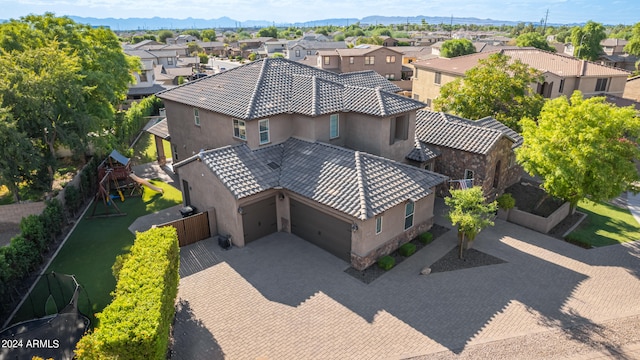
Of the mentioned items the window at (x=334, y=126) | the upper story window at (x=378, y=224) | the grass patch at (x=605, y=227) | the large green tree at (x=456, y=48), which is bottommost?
the grass patch at (x=605, y=227)

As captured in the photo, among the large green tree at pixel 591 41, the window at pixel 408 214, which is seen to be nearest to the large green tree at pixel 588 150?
the window at pixel 408 214

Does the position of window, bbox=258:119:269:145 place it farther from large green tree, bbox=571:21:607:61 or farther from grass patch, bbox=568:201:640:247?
large green tree, bbox=571:21:607:61

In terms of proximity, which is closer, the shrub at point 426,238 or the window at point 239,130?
the shrub at point 426,238

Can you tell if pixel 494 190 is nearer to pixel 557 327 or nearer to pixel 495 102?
pixel 495 102

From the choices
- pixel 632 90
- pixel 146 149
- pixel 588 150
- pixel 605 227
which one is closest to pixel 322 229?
pixel 588 150

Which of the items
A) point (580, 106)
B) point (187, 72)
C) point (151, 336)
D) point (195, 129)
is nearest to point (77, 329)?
point (151, 336)

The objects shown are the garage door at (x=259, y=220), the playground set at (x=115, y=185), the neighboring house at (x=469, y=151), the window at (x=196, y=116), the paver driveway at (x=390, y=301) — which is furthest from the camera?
the window at (x=196, y=116)

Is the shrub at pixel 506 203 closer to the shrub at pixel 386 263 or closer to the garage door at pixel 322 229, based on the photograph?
the shrub at pixel 386 263
